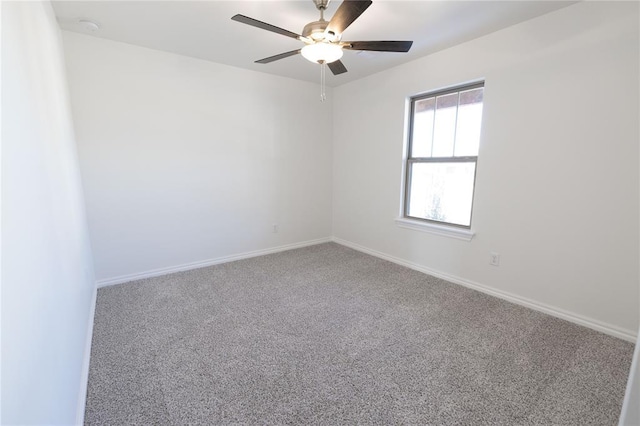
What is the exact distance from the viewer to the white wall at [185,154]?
2.79 m

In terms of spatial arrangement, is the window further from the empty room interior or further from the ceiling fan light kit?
the ceiling fan light kit

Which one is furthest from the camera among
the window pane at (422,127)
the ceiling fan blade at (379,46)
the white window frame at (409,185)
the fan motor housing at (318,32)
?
the window pane at (422,127)

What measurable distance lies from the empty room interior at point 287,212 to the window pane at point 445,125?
0.07ft

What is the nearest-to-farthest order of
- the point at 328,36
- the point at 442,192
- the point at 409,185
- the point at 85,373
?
the point at 85,373 → the point at 328,36 → the point at 442,192 → the point at 409,185

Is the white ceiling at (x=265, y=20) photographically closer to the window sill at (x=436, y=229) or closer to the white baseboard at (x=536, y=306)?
the window sill at (x=436, y=229)

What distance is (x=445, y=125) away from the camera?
10.4 ft

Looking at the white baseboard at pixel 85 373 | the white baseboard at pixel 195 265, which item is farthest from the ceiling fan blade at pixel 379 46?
the white baseboard at pixel 195 265

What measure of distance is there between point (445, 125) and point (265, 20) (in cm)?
216

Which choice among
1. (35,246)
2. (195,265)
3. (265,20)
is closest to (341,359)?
(35,246)

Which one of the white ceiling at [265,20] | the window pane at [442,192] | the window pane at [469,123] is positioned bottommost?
the window pane at [442,192]

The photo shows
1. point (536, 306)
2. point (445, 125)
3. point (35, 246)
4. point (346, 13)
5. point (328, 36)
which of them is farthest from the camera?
point (445, 125)

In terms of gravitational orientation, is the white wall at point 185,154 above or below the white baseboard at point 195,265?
above

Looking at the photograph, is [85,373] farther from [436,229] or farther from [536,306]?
[536,306]

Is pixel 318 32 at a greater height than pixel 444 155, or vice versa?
pixel 318 32
